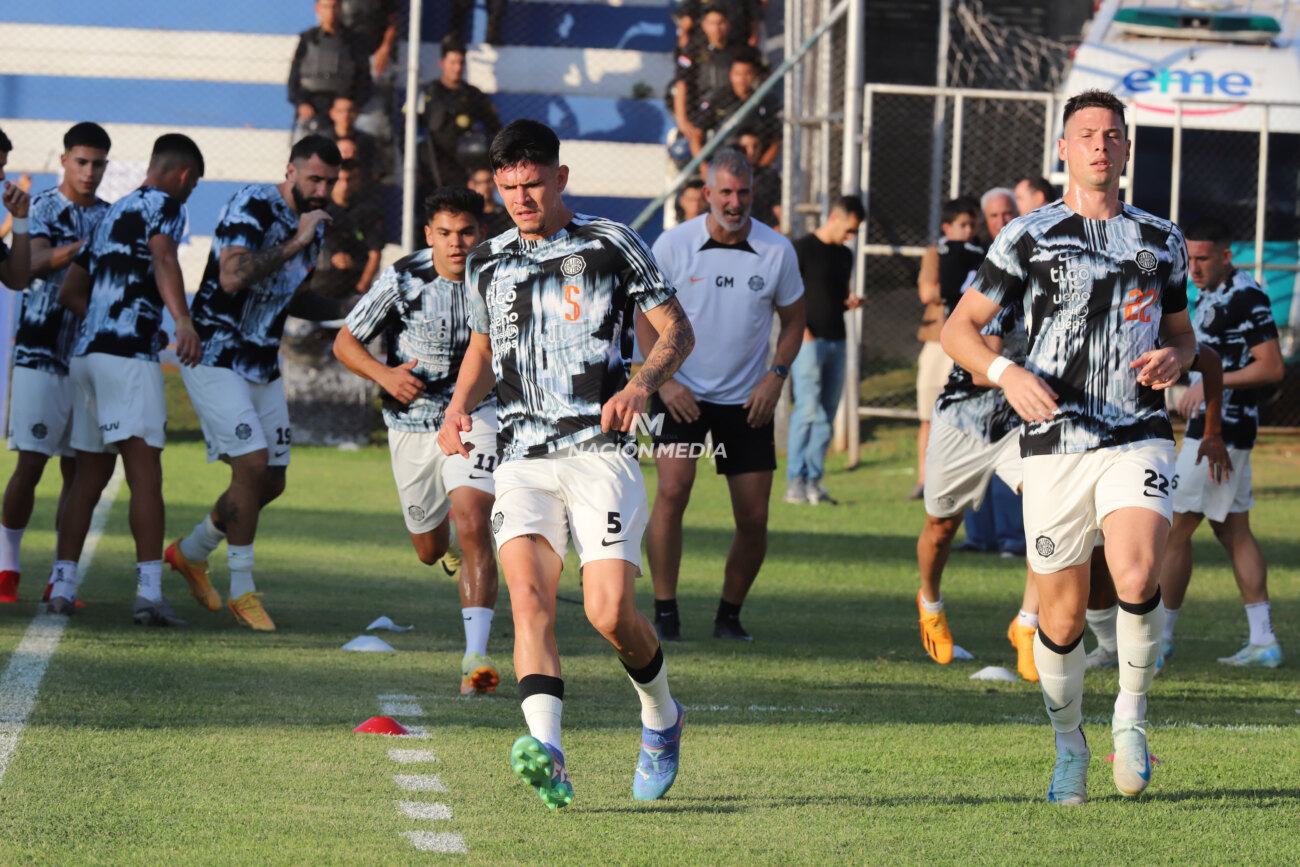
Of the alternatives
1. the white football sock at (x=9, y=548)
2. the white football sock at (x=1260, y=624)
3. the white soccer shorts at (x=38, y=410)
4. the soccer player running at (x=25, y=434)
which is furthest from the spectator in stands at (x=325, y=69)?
the white football sock at (x=1260, y=624)

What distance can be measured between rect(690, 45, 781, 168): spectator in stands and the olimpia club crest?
12.8m

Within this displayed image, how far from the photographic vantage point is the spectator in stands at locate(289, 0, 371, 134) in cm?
1823

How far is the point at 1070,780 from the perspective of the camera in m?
5.24

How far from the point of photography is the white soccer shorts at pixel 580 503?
16.7ft

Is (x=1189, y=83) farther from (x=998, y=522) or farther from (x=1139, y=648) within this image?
(x=1139, y=648)

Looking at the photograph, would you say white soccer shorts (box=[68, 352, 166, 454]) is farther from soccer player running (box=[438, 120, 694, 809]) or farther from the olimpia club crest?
the olimpia club crest

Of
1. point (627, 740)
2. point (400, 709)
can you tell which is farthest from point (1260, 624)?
point (400, 709)

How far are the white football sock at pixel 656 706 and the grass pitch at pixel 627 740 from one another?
0.24 meters

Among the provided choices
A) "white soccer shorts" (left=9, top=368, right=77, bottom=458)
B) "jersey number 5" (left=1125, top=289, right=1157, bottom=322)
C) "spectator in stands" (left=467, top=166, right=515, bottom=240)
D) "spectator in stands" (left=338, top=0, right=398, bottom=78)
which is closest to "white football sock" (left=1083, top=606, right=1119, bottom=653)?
"jersey number 5" (left=1125, top=289, right=1157, bottom=322)

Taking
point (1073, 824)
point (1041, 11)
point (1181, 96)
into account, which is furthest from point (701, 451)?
point (1041, 11)

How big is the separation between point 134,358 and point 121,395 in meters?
0.20

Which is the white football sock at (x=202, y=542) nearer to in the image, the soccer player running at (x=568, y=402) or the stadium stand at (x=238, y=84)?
the soccer player running at (x=568, y=402)

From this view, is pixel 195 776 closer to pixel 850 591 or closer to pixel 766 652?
pixel 766 652

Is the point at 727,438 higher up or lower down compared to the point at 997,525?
higher up
